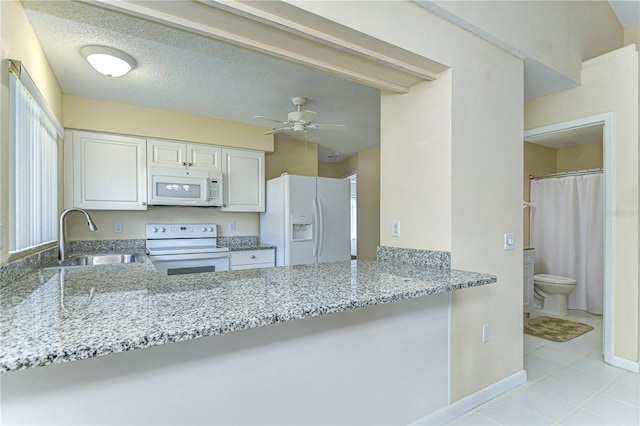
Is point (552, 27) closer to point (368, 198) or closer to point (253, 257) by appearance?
point (368, 198)

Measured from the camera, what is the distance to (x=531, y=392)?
2254 millimetres

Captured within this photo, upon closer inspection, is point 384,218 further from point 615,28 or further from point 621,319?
point 615,28

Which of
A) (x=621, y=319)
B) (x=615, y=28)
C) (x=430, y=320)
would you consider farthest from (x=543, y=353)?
(x=615, y=28)

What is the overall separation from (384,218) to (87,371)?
6.08 feet

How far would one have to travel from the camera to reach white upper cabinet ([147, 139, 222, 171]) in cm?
358

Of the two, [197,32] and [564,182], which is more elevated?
[197,32]

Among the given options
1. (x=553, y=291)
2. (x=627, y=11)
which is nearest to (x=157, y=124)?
(x=627, y=11)

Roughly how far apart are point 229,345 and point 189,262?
253 cm

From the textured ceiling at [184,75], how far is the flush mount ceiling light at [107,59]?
52mm

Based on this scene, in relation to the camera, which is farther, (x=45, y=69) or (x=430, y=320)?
(x=45, y=69)

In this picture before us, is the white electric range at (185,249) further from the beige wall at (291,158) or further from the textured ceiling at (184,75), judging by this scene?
the textured ceiling at (184,75)

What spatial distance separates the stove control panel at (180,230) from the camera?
12.4 feet

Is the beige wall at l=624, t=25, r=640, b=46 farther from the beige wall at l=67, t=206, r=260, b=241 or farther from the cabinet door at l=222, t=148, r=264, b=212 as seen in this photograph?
the beige wall at l=67, t=206, r=260, b=241

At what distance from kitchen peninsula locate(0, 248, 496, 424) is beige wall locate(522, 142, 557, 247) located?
349 centimetres
